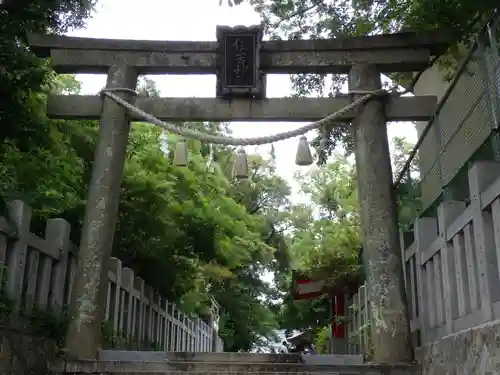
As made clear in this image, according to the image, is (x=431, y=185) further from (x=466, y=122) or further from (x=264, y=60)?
(x=264, y=60)

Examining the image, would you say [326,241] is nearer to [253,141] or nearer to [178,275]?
[178,275]

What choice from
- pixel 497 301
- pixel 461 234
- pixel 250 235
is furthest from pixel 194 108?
pixel 250 235

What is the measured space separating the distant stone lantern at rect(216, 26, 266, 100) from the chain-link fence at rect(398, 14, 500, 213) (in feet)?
7.45

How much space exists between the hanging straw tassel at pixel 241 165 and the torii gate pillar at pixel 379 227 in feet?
4.78

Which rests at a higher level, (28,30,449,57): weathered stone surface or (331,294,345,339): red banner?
(28,30,449,57): weathered stone surface

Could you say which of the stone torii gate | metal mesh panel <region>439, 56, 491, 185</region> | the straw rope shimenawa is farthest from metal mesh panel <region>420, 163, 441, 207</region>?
the straw rope shimenawa

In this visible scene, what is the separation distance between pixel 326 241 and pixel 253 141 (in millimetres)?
7651

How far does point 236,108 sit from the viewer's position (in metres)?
7.56

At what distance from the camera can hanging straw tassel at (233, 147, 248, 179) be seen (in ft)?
25.0

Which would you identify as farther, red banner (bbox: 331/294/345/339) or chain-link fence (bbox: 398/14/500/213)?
red banner (bbox: 331/294/345/339)

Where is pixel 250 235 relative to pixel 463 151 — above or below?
above

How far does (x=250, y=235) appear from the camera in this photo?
15750 mm

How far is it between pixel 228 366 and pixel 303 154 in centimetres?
287

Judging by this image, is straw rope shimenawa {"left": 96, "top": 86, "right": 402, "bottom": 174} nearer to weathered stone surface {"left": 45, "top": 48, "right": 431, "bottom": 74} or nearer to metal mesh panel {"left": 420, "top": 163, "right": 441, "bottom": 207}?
weathered stone surface {"left": 45, "top": 48, "right": 431, "bottom": 74}
